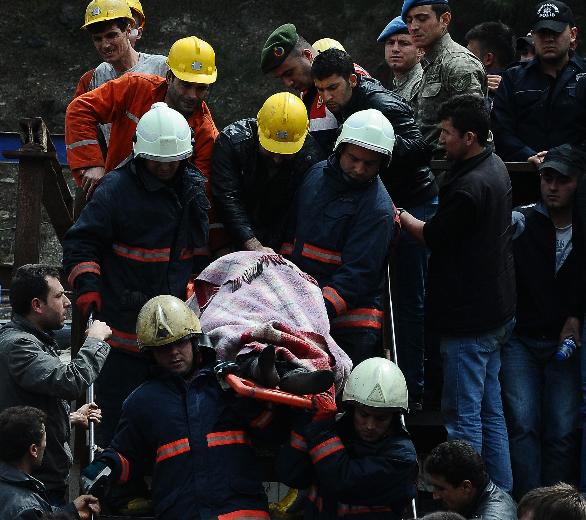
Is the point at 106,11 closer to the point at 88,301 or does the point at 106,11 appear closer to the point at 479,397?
the point at 88,301

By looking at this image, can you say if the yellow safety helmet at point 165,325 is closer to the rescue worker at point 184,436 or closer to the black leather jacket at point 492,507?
the rescue worker at point 184,436

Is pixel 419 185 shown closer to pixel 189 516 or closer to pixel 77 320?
pixel 77 320

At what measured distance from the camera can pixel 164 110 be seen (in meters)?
7.34

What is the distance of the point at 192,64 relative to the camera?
786 cm

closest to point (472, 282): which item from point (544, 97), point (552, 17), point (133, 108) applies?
point (544, 97)

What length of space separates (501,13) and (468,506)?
35.7ft

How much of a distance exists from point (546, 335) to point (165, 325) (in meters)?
2.68

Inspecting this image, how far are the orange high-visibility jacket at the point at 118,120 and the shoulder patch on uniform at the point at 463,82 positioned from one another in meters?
1.60

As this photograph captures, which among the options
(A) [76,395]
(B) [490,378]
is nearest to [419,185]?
(B) [490,378]

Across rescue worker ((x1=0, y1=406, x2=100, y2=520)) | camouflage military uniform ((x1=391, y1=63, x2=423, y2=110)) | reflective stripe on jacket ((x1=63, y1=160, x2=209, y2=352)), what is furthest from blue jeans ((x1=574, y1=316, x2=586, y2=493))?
rescue worker ((x1=0, y1=406, x2=100, y2=520))

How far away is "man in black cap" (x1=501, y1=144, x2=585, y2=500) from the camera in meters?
7.67

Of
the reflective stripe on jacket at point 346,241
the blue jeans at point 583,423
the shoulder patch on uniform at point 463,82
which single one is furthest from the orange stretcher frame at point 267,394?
the shoulder patch on uniform at point 463,82

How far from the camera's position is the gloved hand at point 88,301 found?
7.05 meters

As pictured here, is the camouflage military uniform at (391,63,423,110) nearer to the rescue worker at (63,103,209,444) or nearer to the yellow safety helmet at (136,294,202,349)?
the rescue worker at (63,103,209,444)
